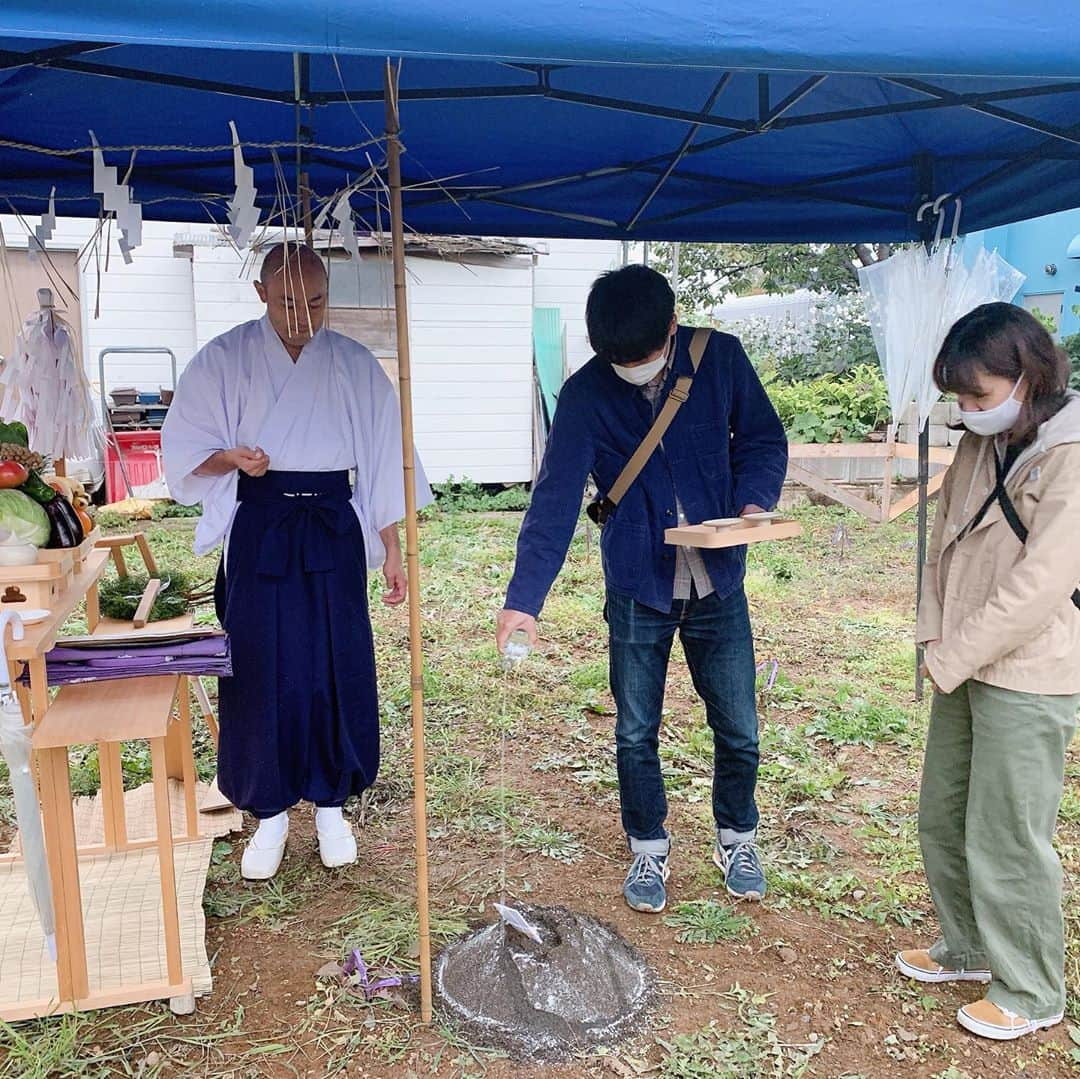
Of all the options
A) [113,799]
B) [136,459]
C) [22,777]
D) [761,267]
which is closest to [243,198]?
[22,777]

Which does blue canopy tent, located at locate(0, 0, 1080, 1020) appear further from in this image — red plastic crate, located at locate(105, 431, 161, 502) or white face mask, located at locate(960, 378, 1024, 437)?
red plastic crate, located at locate(105, 431, 161, 502)

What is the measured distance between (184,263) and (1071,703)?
28.6 ft

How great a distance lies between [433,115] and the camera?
296 centimetres

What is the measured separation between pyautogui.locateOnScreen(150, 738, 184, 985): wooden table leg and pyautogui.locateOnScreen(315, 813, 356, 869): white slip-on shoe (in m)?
0.66

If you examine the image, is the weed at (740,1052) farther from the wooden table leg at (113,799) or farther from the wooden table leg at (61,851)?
the wooden table leg at (113,799)

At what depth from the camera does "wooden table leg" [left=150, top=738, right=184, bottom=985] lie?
203 cm

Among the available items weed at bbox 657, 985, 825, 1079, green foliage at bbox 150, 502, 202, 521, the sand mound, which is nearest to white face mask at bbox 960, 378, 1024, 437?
weed at bbox 657, 985, 825, 1079

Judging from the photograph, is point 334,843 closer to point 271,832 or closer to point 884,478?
point 271,832

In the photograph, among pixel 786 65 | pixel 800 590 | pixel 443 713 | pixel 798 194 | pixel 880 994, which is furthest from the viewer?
pixel 800 590

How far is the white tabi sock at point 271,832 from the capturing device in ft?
9.24

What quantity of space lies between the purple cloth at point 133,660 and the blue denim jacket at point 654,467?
78 centimetres

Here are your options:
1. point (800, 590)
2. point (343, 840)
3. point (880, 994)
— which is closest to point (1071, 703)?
point (880, 994)

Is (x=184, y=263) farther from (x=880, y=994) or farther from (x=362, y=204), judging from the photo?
(x=880, y=994)

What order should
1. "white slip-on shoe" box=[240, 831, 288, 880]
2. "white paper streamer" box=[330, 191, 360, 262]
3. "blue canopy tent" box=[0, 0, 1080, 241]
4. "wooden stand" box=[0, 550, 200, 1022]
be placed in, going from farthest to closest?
"white slip-on shoe" box=[240, 831, 288, 880] → "white paper streamer" box=[330, 191, 360, 262] → "wooden stand" box=[0, 550, 200, 1022] → "blue canopy tent" box=[0, 0, 1080, 241]
